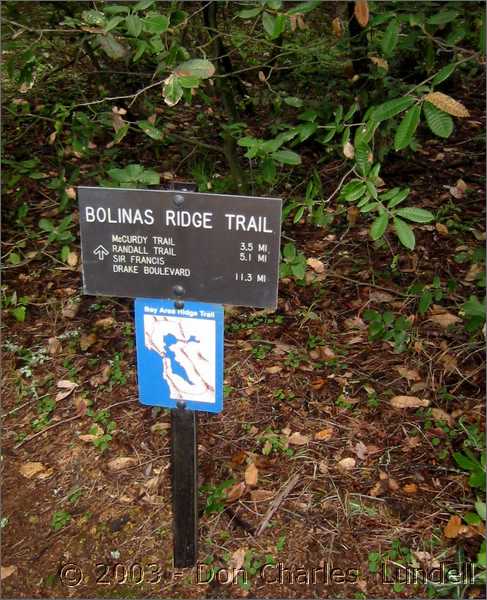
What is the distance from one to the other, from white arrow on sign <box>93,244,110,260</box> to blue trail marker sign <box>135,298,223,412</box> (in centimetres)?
16

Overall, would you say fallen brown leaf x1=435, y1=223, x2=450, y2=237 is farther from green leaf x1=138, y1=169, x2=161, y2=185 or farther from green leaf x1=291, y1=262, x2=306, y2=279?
green leaf x1=138, y1=169, x2=161, y2=185

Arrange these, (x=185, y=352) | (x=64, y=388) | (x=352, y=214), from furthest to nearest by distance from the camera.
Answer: (x=352, y=214), (x=64, y=388), (x=185, y=352)

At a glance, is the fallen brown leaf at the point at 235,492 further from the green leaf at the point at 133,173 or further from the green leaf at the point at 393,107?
the green leaf at the point at 393,107

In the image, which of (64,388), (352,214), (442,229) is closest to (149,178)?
(64,388)

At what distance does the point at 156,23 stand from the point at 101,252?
664 mm

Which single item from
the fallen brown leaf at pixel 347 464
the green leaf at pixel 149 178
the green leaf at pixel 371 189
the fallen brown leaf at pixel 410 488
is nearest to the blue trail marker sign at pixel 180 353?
the green leaf at pixel 149 178

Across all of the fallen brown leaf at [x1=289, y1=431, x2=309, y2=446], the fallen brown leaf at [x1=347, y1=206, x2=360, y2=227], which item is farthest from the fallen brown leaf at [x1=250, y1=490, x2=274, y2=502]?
the fallen brown leaf at [x1=347, y1=206, x2=360, y2=227]

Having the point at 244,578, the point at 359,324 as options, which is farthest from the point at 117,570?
the point at 359,324

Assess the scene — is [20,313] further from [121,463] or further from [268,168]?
[268,168]

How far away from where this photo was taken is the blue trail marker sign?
1745mm

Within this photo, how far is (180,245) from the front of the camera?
1.66m

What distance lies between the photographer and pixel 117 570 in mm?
2172

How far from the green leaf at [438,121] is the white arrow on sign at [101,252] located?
0.96m

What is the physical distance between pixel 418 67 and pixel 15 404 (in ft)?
9.59
